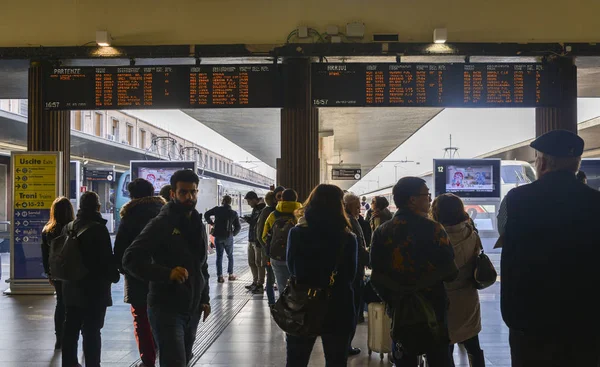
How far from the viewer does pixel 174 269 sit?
2.75m

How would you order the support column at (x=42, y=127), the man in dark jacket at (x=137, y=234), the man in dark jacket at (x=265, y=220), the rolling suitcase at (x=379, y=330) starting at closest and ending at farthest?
the man in dark jacket at (x=137, y=234), the rolling suitcase at (x=379, y=330), the man in dark jacket at (x=265, y=220), the support column at (x=42, y=127)

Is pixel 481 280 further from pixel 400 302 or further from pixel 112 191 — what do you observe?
pixel 112 191

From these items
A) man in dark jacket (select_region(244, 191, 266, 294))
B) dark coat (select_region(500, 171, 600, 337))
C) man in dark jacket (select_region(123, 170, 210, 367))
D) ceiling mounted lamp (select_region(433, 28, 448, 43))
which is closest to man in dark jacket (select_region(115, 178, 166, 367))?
man in dark jacket (select_region(123, 170, 210, 367))

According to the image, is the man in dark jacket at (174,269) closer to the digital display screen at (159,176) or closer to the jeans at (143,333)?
the jeans at (143,333)

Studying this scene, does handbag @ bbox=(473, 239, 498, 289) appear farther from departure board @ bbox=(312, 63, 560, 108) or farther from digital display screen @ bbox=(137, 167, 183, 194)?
digital display screen @ bbox=(137, 167, 183, 194)

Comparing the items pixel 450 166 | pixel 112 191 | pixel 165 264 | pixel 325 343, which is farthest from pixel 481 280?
pixel 112 191

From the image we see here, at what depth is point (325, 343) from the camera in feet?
9.48

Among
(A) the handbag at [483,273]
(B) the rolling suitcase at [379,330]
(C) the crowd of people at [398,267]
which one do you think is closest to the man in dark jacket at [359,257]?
(C) the crowd of people at [398,267]

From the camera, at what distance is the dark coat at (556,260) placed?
209cm

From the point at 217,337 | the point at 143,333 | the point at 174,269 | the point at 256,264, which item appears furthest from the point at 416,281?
the point at 256,264

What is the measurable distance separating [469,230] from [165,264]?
221cm

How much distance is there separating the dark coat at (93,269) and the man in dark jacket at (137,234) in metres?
0.10

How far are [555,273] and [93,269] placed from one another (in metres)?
3.38

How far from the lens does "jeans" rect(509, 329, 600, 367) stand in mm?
2105
